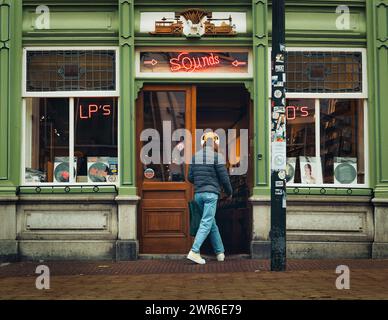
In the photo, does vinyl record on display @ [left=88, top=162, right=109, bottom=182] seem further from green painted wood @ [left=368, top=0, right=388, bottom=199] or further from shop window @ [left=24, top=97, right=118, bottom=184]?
green painted wood @ [left=368, top=0, right=388, bottom=199]

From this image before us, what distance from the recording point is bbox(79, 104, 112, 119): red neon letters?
13.3 metres

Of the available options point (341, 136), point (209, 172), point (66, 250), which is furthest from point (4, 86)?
point (341, 136)

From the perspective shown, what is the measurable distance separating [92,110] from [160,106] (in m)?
1.20

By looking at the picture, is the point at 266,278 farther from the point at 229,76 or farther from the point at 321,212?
the point at 229,76

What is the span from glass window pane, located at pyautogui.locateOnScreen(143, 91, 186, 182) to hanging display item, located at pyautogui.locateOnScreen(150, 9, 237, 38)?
3.47ft

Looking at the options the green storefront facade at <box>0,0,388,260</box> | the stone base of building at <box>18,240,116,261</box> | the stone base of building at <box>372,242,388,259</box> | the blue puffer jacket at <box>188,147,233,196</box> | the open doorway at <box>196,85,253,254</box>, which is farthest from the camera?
the open doorway at <box>196,85,253,254</box>

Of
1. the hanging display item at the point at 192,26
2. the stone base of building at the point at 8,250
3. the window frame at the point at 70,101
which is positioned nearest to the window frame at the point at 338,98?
the hanging display item at the point at 192,26

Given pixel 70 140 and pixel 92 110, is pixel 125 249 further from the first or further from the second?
pixel 92 110

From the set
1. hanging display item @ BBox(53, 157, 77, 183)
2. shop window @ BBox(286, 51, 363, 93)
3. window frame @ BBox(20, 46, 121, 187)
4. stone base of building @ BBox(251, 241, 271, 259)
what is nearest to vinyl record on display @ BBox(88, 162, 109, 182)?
window frame @ BBox(20, 46, 121, 187)

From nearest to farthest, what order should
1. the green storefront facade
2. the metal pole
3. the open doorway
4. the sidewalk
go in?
the sidewalk → the metal pole → the green storefront facade → the open doorway

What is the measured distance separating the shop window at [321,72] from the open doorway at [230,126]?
3.21 feet

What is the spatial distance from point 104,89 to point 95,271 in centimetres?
342

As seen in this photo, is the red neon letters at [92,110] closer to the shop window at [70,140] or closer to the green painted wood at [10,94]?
the shop window at [70,140]

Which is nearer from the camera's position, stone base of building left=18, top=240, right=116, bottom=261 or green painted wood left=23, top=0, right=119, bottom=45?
stone base of building left=18, top=240, right=116, bottom=261
